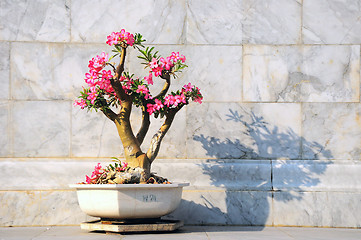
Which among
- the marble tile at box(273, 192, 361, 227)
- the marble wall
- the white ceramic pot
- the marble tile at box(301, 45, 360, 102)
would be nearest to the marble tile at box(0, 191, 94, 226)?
the marble wall

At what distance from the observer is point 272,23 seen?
8242 mm

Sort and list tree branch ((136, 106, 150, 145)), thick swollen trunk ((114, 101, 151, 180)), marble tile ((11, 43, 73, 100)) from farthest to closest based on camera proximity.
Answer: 1. marble tile ((11, 43, 73, 100))
2. tree branch ((136, 106, 150, 145))
3. thick swollen trunk ((114, 101, 151, 180))

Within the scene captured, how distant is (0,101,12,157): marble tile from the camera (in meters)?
7.99

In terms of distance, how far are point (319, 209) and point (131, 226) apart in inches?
109

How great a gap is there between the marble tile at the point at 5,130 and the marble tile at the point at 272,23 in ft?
11.8

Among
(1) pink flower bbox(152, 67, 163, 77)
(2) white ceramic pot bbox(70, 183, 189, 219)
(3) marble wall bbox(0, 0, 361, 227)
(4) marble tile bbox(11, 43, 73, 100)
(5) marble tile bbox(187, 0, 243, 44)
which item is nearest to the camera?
(2) white ceramic pot bbox(70, 183, 189, 219)

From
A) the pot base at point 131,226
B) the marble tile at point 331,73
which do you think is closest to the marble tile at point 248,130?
the marble tile at point 331,73

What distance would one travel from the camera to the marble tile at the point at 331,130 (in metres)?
8.12

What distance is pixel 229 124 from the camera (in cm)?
813

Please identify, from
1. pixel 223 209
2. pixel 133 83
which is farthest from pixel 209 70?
pixel 223 209

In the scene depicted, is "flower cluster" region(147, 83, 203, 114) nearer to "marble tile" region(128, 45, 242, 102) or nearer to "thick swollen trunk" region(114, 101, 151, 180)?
"thick swollen trunk" region(114, 101, 151, 180)

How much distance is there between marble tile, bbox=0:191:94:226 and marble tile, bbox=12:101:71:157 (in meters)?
0.60

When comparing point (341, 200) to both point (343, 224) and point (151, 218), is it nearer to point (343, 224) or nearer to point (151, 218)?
point (343, 224)

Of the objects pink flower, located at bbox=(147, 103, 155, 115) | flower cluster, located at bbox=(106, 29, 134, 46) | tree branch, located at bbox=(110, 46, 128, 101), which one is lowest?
pink flower, located at bbox=(147, 103, 155, 115)
